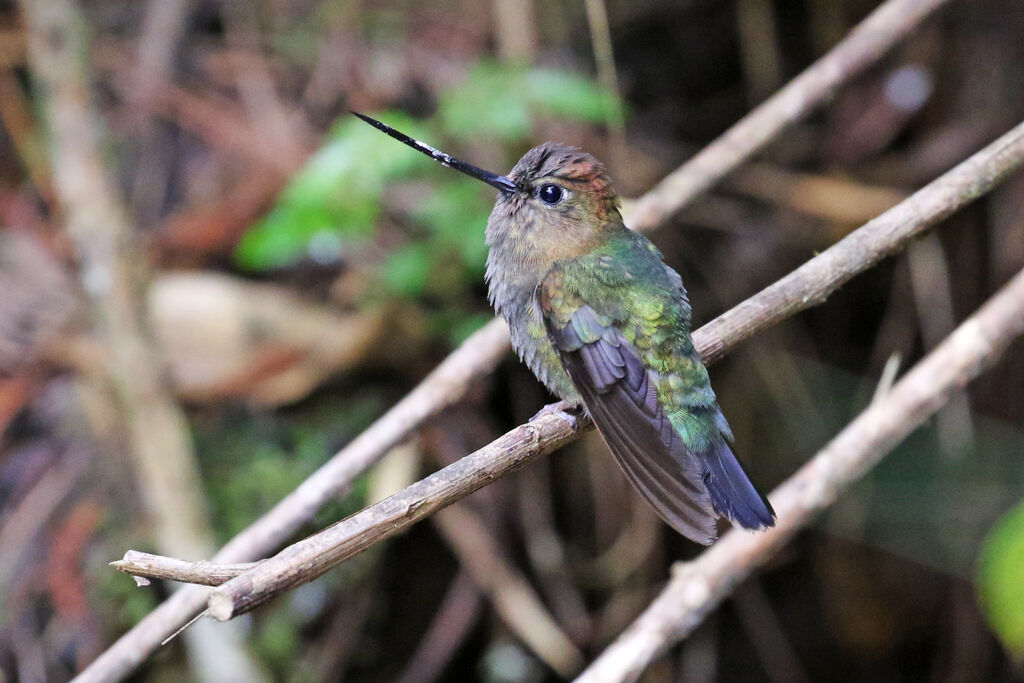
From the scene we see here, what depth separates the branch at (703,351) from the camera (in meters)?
1.41

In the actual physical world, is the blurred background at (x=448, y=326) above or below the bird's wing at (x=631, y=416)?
below

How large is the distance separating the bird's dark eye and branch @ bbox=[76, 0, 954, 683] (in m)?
0.30

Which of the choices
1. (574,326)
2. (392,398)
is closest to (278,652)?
(392,398)

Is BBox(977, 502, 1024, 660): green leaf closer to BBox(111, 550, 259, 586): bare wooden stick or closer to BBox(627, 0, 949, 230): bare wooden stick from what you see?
BBox(627, 0, 949, 230): bare wooden stick

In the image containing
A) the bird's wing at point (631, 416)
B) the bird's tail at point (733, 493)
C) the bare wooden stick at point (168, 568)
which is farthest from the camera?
the bird's tail at point (733, 493)

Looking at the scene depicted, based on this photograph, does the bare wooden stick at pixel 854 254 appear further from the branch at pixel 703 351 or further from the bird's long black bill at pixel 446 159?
the bird's long black bill at pixel 446 159

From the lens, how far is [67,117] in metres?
3.16

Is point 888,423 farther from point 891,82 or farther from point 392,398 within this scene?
point 891,82

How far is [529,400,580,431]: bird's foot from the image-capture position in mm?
2127

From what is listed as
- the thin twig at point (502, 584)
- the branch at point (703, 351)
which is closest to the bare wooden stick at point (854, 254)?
the branch at point (703, 351)

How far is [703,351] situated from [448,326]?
63.4 inches

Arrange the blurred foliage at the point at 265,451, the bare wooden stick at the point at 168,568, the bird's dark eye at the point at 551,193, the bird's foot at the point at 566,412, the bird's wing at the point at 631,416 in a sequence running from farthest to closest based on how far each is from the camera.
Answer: the blurred foliage at the point at 265,451 → the bird's dark eye at the point at 551,193 → the bird's foot at the point at 566,412 → the bird's wing at the point at 631,416 → the bare wooden stick at the point at 168,568

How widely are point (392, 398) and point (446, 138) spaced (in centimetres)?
107

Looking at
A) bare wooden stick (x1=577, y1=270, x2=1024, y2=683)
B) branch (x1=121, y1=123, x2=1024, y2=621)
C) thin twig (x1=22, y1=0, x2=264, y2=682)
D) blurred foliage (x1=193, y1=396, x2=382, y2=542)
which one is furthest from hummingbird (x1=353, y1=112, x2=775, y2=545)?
blurred foliage (x1=193, y1=396, x2=382, y2=542)
